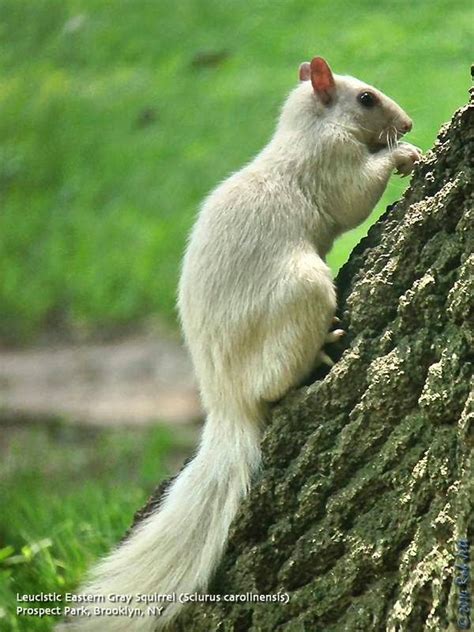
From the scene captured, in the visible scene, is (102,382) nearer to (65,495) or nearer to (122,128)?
(65,495)

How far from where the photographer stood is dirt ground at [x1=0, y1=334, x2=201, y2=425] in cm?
394

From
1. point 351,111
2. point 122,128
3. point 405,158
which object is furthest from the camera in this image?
point 122,128

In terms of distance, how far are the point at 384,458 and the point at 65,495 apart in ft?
6.97

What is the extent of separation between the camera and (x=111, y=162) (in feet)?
12.2

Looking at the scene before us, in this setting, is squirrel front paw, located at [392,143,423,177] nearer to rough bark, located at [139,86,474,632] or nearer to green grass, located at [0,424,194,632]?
rough bark, located at [139,86,474,632]

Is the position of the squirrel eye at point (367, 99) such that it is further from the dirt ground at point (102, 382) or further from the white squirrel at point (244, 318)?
the dirt ground at point (102, 382)

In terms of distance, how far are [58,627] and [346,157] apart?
1.03 metres

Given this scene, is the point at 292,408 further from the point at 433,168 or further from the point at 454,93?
the point at 454,93

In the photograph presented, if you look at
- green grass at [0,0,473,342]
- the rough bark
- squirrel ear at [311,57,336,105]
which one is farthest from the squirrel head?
green grass at [0,0,473,342]

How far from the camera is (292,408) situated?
5.53 feet

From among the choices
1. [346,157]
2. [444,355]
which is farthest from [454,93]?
[444,355]

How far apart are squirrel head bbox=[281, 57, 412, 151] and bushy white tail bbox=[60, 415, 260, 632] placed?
62 cm

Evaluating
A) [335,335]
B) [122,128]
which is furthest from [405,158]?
[122,128]

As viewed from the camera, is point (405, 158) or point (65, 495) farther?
point (65, 495)
